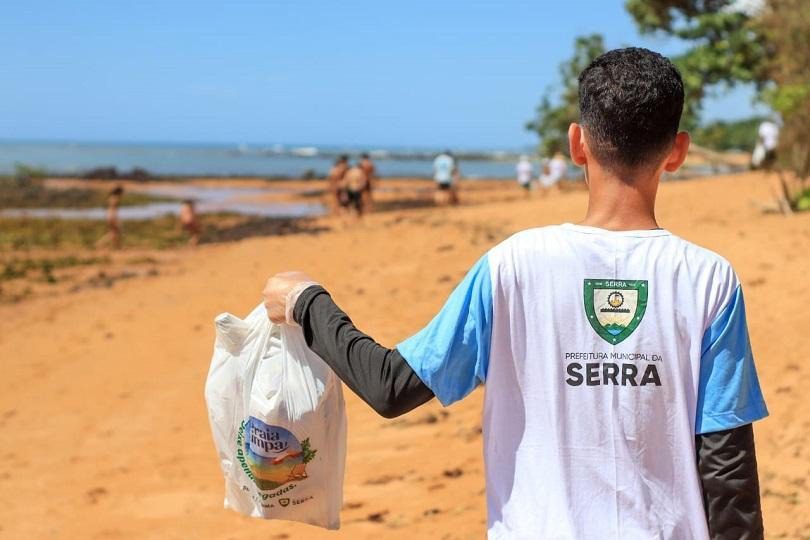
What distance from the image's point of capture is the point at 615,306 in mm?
1760

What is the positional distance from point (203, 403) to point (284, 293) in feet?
20.5

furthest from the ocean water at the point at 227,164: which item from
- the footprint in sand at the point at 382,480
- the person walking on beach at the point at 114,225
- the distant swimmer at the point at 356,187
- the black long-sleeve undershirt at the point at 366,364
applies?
the black long-sleeve undershirt at the point at 366,364

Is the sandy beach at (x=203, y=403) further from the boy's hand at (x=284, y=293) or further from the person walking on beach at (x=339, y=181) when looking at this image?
the person walking on beach at (x=339, y=181)

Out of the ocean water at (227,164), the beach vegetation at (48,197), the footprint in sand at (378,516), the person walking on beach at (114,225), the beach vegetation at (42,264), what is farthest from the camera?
the ocean water at (227,164)

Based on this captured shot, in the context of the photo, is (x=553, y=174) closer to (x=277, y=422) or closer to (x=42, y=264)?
(x=42, y=264)

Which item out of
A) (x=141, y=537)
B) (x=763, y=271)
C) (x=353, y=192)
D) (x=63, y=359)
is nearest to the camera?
(x=141, y=537)

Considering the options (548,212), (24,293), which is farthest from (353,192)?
(24,293)

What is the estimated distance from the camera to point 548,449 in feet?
5.90

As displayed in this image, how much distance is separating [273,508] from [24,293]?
45.9 ft

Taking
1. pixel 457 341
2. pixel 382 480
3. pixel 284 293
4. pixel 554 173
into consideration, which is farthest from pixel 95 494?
pixel 554 173

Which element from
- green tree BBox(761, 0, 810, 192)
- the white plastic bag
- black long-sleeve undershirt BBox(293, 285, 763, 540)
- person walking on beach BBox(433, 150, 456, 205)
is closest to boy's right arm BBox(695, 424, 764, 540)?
black long-sleeve undershirt BBox(293, 285, 763, 540)

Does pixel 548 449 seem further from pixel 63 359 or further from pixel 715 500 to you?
pixel 63 359

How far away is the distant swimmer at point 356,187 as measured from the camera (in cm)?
2134

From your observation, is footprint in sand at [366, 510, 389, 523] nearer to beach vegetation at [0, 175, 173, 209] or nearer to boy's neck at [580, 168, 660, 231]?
boy's neck at [580, 168, 660, 231]
